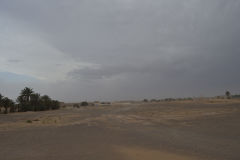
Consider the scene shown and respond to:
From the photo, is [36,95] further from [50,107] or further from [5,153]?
[5,153]

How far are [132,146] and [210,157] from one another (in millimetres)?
3870

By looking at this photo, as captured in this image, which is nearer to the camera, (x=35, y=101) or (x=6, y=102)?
(x=6, y=102)

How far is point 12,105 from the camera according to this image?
200 ft

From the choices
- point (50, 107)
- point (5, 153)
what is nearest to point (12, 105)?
point (50, 107)

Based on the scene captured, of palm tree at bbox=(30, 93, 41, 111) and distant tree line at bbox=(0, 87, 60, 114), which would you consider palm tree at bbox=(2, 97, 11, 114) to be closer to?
distant tree line at bbox=(0, 87, 60, 114)

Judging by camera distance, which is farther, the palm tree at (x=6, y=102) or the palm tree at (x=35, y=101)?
the palm tree at (x=35, y=101)

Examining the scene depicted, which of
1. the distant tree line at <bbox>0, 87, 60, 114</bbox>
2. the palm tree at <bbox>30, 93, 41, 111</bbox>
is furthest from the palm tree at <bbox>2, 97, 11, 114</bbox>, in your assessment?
the palm tree at <bbox>30, 93, 41, 111</bbox>

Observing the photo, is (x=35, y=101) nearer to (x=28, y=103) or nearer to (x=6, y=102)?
(x=28, y=103)

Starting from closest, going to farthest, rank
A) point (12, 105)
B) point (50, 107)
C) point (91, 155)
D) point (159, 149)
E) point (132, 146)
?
point (91, 155)
point (159, 149)
point (132, 146)
point (12, 105)
point (50, 107)

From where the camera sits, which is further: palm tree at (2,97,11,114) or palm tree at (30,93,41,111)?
palm tree at (30,93,41,111)

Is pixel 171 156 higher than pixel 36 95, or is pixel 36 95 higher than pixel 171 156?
pixel 36 95

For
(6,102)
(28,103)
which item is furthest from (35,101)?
(6,102)

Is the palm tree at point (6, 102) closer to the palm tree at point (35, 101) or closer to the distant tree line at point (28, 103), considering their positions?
the distant tree line at point (28, 103)

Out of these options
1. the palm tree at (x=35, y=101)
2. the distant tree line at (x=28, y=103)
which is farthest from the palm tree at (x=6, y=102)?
the palm tree at (x=35, y=101)
